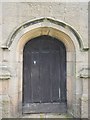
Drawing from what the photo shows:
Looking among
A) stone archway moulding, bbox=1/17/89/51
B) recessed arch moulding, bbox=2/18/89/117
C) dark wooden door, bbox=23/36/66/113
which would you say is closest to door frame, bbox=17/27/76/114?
recessed arch moulding, bbox=2/18/89/117

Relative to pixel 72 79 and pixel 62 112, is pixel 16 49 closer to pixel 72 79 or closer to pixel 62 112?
pixel 72 79

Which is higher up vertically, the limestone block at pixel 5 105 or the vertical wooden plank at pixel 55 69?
the vertical wooden plank at pixel 55 69

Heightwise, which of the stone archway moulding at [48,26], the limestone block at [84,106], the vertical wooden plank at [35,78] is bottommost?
the limestone block at [84,106]

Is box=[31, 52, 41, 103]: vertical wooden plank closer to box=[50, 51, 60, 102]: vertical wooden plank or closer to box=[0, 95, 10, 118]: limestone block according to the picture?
box=[50, 51, 60, 102]: vertical wooden plank

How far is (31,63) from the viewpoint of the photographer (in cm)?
558

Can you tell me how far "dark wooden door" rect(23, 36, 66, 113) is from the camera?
5578mm

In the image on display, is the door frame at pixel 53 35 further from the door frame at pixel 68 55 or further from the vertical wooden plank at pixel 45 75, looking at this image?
the vertical wooden plank at pixel 45 75

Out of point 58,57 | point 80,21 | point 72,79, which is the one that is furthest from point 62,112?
point 80,21

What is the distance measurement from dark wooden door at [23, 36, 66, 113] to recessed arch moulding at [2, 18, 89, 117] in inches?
10.7

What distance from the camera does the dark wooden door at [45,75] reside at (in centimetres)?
558

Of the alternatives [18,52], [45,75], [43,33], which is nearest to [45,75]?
[45,75]

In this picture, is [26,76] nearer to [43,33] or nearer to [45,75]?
[45,75]

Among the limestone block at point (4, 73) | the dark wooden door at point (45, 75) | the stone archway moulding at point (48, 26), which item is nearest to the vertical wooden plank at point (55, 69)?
the dark wooden door at point (45, 75)

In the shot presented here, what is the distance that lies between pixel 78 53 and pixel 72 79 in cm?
71
